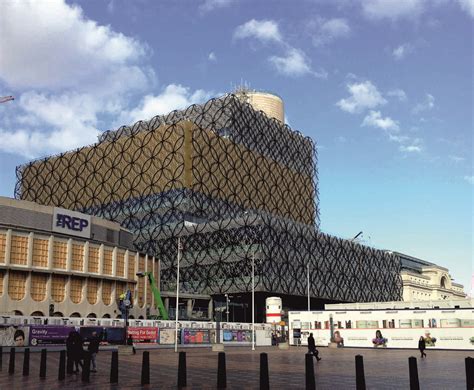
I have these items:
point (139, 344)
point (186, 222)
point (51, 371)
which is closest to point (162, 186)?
point (186, 222)

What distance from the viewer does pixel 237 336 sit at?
2992 inches

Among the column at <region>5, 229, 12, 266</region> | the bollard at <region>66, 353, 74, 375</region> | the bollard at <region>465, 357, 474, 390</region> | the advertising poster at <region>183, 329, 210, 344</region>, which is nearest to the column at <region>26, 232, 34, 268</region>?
the column at <region>5, 229, 12, 266</region>

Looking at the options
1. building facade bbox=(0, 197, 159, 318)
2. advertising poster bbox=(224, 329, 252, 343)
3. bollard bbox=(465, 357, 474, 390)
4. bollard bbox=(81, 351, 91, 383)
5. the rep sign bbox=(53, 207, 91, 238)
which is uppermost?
the rep sign bbox=(53, 207, 91, 238)

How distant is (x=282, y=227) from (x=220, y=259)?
15233 millimetres

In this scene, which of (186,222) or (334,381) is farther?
(186,222)

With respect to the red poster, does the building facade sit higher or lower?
higher

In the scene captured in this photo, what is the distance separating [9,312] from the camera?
75562mm

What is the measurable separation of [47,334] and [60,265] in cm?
3162

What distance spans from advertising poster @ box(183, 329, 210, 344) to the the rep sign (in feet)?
96.0

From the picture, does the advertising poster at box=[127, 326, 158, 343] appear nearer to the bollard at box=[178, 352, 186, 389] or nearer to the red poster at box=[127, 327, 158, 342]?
the red poster at box=[127, 327, 158, 342]

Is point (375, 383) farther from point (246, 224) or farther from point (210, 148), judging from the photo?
point (210, 148)

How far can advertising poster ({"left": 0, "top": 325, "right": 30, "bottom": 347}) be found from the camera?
50031mm

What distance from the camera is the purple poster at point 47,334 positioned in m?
52.0

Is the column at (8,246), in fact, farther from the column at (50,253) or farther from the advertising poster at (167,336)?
the advertising poster at (167,336)
